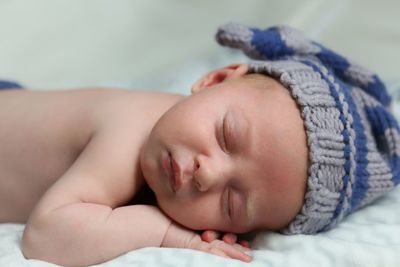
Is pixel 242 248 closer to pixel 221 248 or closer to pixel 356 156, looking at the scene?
pixel 221 248

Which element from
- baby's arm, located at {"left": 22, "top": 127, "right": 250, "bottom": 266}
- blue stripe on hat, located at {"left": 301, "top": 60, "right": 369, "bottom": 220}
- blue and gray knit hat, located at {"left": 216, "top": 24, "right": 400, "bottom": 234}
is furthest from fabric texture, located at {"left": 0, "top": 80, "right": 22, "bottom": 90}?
blue stripe on hat, located at {"left": 301, "top": 60, "right": 369, "bottom": 220}

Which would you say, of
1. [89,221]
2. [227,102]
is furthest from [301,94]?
[89,221]

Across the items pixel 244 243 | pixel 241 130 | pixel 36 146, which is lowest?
pixel 244 243

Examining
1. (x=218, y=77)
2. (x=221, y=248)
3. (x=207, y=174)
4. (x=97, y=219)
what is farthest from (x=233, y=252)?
(x=218, y=77)

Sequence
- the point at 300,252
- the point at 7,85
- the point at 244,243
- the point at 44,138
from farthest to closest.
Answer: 1. the point at 7,85
2. the point at 44,138
3. the point at 244,243
4. the point at 300,252

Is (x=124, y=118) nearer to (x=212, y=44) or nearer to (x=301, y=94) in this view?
(x=301, y=94)

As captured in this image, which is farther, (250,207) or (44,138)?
(44,138)

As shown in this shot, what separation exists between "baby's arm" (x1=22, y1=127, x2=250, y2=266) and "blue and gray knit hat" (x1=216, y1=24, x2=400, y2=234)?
0.23 meters

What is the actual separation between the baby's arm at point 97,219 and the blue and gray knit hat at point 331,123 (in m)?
0.23

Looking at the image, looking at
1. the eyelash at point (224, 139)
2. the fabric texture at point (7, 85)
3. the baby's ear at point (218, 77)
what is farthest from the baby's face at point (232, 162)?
the fabric texture at point (7, 85)

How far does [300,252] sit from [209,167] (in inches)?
8.4

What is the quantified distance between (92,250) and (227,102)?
1.19 feet

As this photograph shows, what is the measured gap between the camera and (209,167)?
1.03 meters

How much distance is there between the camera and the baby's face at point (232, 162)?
3.40ft
